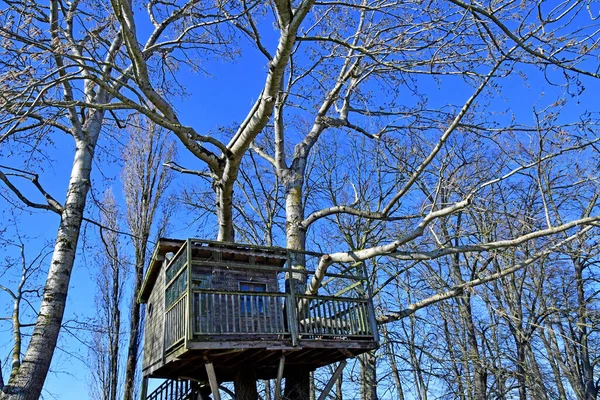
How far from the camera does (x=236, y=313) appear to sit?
8.84 meters

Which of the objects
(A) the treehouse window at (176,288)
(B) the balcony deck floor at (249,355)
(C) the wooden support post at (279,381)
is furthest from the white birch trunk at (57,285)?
(C) the wooden support post at (279,381)

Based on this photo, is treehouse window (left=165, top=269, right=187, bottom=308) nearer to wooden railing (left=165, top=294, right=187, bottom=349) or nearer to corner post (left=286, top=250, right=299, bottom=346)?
wooden railing (left=165, top=294, right=187, bottom=349)

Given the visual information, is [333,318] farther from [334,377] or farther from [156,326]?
[156,326]

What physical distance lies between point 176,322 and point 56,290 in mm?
2101

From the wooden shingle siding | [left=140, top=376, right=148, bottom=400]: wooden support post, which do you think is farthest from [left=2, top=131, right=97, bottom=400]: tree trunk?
[left=140, top=376, right=148, bottom=400]: wooden support post

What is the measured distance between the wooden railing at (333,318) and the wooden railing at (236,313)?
1.52 feet

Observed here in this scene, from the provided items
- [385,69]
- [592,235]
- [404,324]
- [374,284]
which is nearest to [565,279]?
[592,235]

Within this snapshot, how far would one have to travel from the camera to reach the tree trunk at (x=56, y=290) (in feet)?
26.2

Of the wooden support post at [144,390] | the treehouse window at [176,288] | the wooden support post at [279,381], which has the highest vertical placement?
the treehouse window at [176,288]

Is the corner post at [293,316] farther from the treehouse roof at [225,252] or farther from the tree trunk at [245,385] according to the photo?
the tree trunk at [245,385]

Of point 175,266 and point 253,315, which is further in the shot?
point 175,266

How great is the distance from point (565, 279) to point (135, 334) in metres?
15.3

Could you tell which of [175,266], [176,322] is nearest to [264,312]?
[176,322]

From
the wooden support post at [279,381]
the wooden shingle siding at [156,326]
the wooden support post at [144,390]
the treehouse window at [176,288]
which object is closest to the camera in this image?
the wooden support post at [279,381]
